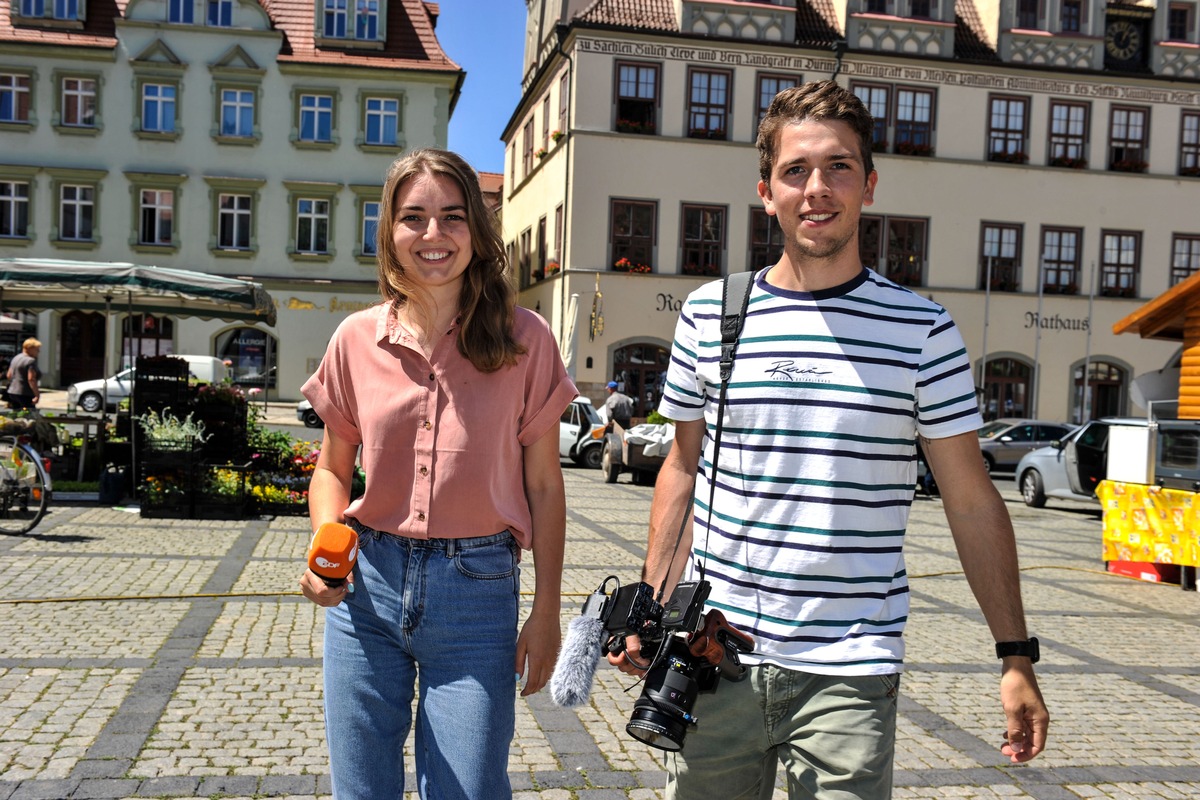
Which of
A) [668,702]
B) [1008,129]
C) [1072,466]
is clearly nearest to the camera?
[668,702]

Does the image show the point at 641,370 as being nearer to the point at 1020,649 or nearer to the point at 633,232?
the point at 633,232

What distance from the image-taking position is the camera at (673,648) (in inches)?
93.3

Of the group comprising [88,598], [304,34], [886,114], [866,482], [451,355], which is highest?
[304,34]

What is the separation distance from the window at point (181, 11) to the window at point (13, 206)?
22.0 ft

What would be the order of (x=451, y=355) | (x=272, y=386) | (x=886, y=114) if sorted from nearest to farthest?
1. (x=451, y=355)
2. (x=886, y=114)
3. (x=272, y=386)

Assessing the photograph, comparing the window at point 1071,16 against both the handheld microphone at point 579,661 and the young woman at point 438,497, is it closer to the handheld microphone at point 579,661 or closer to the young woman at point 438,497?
the young woman at point 438,497

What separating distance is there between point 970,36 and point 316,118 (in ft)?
66.6

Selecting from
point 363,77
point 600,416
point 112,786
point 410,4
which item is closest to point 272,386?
point 363,77

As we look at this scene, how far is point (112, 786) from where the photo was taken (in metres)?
4.15

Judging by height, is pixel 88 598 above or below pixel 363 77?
below

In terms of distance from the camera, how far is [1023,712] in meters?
2.42

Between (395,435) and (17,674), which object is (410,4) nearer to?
(17,674)

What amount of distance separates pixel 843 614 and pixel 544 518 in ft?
2.30

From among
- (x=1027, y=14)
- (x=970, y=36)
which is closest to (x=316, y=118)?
(x=970, y=36)
